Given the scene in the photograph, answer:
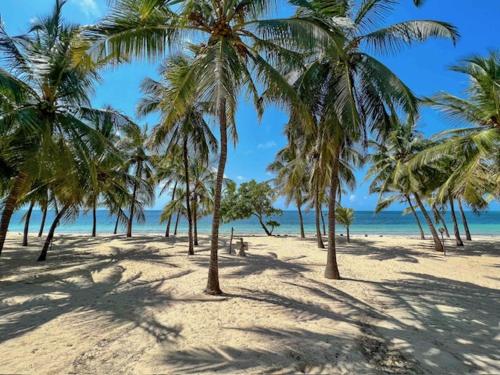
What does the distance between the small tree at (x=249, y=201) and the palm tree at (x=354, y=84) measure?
60.7 ft

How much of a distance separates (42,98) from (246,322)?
8413 millimetres

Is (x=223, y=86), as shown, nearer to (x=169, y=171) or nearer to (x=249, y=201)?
(x=169, y=171)

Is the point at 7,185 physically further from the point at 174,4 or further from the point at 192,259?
the point at 174,4

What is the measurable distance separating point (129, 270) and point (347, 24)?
370 inches

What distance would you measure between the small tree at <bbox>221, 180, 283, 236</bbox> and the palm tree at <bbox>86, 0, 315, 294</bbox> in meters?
20.2

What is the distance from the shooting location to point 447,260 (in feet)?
44.8

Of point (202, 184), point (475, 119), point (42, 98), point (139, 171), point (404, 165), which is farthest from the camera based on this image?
point (139, 171)

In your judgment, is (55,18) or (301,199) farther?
(301,199)

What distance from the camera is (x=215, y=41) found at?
6.64 m

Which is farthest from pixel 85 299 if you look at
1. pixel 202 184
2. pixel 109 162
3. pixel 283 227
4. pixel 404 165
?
pixel 283 227

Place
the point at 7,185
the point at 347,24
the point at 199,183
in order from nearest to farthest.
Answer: the point at 347,24
the point at 7,185
the point at 199,183

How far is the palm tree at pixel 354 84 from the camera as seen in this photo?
23.6 ft

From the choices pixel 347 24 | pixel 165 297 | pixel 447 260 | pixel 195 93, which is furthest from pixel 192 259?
pixel 447 260

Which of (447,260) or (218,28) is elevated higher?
(218,28)
